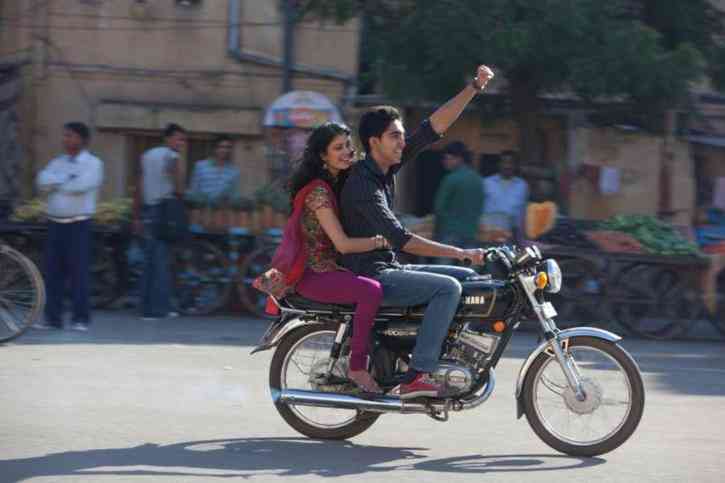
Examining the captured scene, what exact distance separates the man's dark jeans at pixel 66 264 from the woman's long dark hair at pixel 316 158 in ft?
15.1

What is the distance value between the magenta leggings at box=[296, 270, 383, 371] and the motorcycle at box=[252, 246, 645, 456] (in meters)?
0.08

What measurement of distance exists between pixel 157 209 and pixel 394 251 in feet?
17.9

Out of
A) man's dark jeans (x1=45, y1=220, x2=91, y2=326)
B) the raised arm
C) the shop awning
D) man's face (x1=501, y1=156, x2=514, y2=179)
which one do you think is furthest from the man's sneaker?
the shop awning

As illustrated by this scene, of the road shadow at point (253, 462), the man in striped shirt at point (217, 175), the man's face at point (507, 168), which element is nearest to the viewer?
the road shadow at point (253, 462)

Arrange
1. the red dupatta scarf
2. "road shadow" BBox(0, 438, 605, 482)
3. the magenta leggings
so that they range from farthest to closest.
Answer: the red dupatta scarf → the magenta leggings → "road shadow" BBox(0, 438, 605, 482)

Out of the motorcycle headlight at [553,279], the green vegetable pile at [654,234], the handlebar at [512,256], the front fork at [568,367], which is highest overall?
the handlebar at [512,256]

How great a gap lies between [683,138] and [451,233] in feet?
21.5

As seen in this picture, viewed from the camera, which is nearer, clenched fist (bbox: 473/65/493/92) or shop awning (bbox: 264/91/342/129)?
clenched fist (bbox: 473/65/493/92)

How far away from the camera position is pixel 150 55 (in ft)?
58.5

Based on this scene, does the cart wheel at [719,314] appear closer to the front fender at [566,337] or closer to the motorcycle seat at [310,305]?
the front fender at [566,337]

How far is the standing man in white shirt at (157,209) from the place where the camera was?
11297 mm

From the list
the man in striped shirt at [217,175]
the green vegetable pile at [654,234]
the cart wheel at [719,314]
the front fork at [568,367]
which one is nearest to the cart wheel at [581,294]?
the green vegetable pile at [654,234]

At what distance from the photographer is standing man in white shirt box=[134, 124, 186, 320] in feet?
37.1

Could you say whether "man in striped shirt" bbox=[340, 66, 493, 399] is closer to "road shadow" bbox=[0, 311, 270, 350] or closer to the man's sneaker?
the man's sneaker
